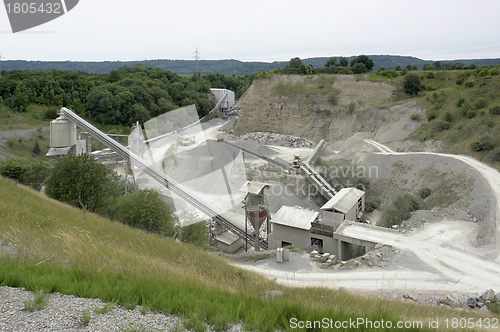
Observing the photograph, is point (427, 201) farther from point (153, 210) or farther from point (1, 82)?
point (1, 82)

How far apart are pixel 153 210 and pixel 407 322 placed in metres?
12.9

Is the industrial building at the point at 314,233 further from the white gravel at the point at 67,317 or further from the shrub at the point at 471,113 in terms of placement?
the shrub at the point at 471,113

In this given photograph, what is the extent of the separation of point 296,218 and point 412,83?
122 feet

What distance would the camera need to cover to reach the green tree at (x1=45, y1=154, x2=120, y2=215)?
1594 centimetres

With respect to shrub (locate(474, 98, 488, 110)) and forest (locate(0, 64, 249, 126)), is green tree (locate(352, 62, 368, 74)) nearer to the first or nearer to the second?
shrub (locate(474, 98, 488, 110))

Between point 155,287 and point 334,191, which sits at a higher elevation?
point 155,287

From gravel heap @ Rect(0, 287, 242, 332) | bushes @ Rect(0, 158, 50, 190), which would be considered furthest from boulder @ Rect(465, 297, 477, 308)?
bushes @ Rect(0, 158, 50, 190)

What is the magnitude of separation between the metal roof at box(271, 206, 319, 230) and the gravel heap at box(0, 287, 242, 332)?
15.3m

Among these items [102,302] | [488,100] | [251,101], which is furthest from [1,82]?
[488,100]

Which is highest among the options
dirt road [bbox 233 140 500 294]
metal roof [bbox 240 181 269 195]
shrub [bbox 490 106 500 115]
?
shrub [bbox 490 106 500 115]

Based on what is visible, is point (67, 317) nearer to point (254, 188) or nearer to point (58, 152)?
point (254, 188)

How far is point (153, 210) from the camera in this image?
15844 mm

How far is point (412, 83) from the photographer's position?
47.2 m

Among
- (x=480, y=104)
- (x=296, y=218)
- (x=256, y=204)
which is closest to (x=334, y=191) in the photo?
(x=296, y=218)
